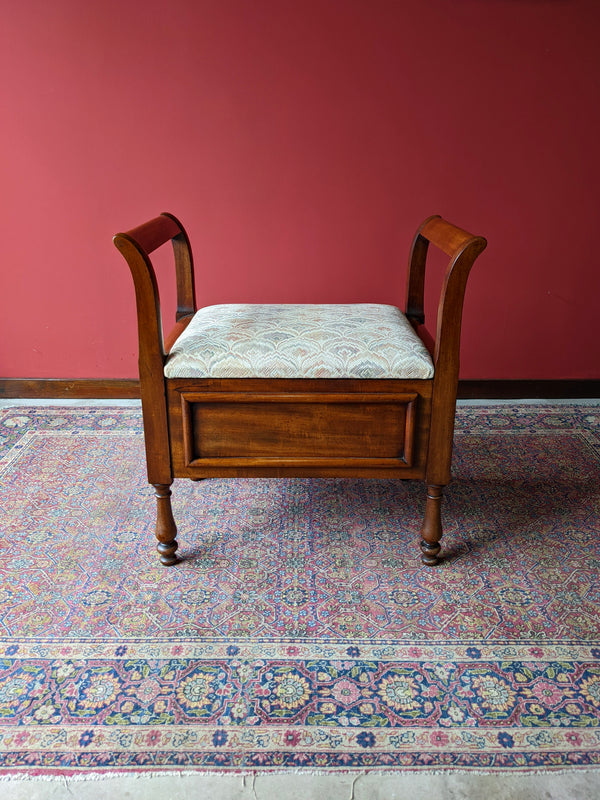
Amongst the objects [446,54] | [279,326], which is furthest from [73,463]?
[446,54]

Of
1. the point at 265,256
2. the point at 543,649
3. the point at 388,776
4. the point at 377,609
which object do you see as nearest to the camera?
the point at 388,776

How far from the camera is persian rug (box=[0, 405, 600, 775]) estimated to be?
1356mm

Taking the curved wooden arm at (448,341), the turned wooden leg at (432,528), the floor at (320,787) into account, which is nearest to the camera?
the floor at (320,787)

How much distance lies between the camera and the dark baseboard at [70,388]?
10.0ft

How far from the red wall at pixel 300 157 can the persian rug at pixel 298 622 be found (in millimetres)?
753

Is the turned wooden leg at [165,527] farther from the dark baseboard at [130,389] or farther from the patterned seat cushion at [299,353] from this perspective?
the dark baseboard at [130,389]

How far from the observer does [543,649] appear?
1.59 m

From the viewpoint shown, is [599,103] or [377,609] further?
[599,103]

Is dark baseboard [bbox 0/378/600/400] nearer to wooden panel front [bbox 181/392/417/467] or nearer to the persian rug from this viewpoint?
the persian rug

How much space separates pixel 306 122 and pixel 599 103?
1.15 m

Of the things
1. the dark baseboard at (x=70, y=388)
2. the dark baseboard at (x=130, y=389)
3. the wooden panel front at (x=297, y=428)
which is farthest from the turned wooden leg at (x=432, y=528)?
the dark baseboard at (x=70, y=388)

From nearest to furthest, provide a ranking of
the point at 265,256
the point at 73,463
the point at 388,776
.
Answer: the point at 388,776, the point at 73,463, the point at 265,256

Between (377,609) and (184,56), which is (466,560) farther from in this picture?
(184,56)

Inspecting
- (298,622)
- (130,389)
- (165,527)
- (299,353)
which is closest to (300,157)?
(130,389)
